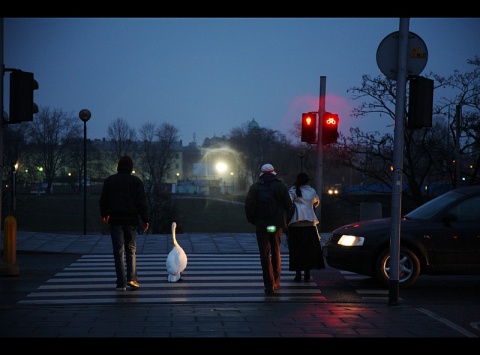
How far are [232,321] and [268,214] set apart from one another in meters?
3.03

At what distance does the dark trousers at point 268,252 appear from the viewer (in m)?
11.1

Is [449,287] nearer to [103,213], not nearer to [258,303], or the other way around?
[258,303]

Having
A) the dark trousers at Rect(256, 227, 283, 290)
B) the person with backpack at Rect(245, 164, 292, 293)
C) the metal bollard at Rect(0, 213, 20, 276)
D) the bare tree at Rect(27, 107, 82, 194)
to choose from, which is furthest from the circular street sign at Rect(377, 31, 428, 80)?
the bare tree at Rect(27, 107, 82, 194)

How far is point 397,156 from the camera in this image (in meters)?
9.99

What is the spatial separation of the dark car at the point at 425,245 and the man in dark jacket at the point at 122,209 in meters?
3.26

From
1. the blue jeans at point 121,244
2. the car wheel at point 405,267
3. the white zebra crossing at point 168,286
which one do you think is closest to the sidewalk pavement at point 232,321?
the white zebra crossing at point 168,286

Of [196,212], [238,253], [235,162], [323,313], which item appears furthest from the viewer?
[235,162]

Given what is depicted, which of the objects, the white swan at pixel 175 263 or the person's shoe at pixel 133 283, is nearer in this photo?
the person's shoe at pixel 133 283

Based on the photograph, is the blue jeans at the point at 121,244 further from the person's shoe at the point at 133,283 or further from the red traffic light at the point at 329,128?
the red traffic light at the point at 329,128

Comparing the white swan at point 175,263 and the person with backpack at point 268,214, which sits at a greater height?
the person with backpack at point 268,214

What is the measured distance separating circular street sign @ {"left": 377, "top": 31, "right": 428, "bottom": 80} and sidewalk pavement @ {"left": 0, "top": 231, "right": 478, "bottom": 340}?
3.02 m
